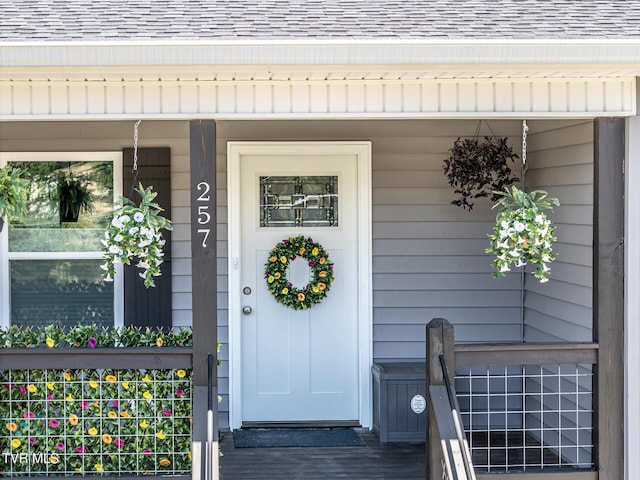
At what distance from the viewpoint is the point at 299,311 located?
20.8ft

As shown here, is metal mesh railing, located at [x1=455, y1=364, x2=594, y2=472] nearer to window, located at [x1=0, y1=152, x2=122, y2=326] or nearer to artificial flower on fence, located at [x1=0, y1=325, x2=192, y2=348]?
artificial flower on fence, located at [x1=0, y1=325, x2=192, y2=348]

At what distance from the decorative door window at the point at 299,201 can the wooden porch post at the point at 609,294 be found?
2.21 metres

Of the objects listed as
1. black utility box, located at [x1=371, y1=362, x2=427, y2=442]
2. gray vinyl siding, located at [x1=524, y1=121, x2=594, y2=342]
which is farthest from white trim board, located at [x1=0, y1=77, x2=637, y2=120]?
black utility box, located at [x1=371, y1=362, x2=427, y2=442]

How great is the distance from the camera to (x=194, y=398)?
4.35m

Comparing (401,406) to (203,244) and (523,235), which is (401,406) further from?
(203,244)

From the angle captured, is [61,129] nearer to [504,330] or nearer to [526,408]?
[504,330]

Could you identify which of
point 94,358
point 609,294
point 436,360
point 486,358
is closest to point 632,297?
point 609,294

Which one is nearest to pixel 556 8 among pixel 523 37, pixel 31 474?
pixel 523 37

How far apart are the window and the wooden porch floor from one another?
4.46ft

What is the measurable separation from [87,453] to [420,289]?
2.71 metres

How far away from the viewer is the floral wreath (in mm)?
6227

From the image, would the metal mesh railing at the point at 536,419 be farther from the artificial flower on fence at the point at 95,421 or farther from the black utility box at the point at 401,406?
the artificial flower on fence at the point at 95,421

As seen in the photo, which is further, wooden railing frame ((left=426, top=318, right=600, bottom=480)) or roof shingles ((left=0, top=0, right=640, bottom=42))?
wooden railing frame ((left=426, top=318, right=600, bottom=480))

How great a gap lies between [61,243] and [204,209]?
6.79 ft
